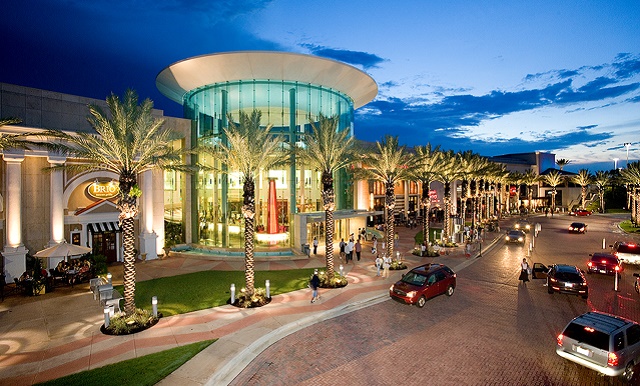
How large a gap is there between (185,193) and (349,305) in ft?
79.8

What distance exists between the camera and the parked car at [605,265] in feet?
68.7

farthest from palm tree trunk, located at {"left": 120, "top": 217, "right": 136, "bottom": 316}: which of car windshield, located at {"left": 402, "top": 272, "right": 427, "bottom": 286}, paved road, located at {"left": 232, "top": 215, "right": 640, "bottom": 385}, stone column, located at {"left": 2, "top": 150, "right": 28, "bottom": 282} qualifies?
car windshield, located at {"left": 402, "top": 272, "right": 427, "bottom": 286}

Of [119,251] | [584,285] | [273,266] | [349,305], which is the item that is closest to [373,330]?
[349,305]

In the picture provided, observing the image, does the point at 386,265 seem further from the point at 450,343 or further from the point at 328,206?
the point at 450,343

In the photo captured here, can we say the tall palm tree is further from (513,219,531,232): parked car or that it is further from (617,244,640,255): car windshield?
(513,219,531,232): parked car

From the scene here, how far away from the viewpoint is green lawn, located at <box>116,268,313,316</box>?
54.1 feet

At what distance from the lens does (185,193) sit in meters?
34.3

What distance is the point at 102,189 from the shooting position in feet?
85.8

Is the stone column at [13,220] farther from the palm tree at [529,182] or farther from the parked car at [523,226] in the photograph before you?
the palm tree at [529,182]

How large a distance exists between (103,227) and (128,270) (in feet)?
44.8

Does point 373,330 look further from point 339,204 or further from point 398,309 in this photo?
point 339,204

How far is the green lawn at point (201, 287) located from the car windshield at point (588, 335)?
1301cm

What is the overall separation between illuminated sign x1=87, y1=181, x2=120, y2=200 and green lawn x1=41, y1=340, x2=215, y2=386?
61.4 ft

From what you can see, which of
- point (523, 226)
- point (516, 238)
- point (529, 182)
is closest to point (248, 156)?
point (516, 238)
